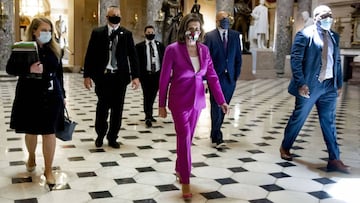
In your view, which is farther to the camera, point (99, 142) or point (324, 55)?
point (99, 142)

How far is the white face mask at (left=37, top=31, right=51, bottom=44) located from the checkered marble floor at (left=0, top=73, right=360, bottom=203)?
1329mm

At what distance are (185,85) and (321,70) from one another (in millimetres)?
1802

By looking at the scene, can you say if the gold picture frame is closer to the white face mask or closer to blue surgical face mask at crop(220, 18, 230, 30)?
blue surgical face mask at crop(220, 18, 230, 30)

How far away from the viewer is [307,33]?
4957 millimetres

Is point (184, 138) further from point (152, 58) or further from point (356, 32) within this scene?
point (356, 32)

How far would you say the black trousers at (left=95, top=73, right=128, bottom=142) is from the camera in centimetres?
555

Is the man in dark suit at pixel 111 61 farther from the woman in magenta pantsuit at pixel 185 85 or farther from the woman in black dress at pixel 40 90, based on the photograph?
the woman in magenta pantsuit at pixel 185 85

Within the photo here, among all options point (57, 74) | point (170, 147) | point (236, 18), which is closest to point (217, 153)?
point (170, 147)

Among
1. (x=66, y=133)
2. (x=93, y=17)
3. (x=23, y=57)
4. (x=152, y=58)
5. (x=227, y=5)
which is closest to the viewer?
(x=23, y=57)

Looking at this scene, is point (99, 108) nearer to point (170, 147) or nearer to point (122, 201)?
point (170, 147)

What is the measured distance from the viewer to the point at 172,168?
494 cm

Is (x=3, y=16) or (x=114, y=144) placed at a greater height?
(x=3, y=16)

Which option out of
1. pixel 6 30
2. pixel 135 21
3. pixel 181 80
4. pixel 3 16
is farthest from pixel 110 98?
pixel 135 21

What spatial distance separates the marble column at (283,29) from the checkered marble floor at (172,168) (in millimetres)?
11985
